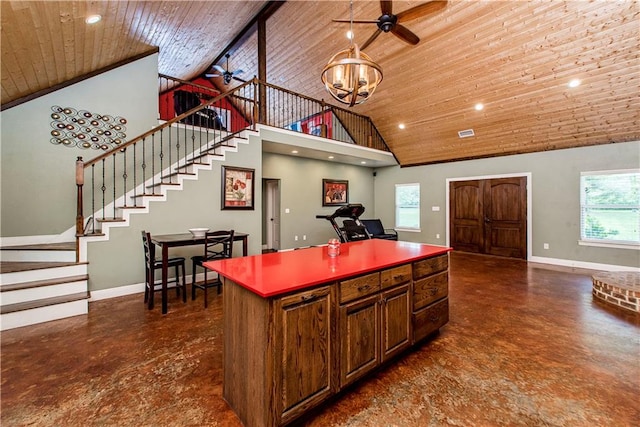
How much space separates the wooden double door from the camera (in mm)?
6621

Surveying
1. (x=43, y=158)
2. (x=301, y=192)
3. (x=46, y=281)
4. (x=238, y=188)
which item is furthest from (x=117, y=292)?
(x=301, y=192)

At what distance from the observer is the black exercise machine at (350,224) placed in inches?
172

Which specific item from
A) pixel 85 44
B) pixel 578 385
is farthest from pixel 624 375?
pixel 85 44

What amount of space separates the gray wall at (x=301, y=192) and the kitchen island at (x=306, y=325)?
16.8 feet

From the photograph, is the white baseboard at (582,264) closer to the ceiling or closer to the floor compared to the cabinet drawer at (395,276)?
closer to the floor

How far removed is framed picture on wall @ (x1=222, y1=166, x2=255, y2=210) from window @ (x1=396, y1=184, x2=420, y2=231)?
5547 mm

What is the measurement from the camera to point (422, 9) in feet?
10.1

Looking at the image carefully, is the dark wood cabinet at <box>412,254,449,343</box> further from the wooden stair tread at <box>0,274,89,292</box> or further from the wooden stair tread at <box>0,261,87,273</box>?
the wooden stair tread at <box>0,261,87,273</box>

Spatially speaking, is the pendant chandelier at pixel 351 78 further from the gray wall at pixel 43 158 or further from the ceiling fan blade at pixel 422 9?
the gray wall at pixel 43 158

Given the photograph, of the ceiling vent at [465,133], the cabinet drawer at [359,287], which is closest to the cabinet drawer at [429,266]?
the cabinet drawer at [359,287]

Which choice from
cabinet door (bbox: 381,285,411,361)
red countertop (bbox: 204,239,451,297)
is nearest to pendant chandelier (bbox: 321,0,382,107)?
red countertop (bbox: 204,239,451,297)

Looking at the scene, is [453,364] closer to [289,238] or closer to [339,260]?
[339,260]

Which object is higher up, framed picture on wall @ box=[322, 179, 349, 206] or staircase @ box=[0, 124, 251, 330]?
framed picture on wall @ box=[322, 179, 349, 206]

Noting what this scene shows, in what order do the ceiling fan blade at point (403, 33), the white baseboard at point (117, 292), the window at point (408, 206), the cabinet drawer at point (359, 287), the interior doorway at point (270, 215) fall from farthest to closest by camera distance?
1. the window at point (408, 206)
2. the interior doorway at point (270, 215)
3. the white baseboard at point (117, 292)
4. the ceiling fan blade at point (403, 33)
5. the cabinet drawer at point (359, 287)
